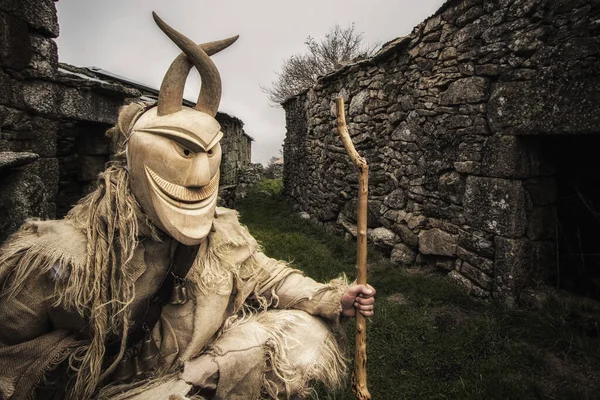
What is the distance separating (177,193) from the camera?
120 centimetres

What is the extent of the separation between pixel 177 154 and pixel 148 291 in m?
0.56

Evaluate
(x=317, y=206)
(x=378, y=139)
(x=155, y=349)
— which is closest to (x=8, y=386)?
(x=155, y=349)

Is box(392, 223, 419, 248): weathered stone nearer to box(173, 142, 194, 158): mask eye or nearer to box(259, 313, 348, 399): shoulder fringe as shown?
box(259, 313, 348, 399): shoulder fringe

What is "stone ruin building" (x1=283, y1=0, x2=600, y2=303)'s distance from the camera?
109 inches

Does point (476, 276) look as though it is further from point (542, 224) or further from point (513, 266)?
point (542, 224)

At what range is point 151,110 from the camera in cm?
130

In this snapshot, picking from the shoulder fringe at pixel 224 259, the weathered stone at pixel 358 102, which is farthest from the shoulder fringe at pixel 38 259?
the weathered stone at pixel 358 102

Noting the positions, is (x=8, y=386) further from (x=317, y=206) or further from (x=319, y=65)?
(x=319, y=65)

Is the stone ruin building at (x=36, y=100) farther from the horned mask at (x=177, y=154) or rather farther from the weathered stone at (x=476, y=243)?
the weathered stone at (x=476, y=243)

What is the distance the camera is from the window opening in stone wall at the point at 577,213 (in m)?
3.18

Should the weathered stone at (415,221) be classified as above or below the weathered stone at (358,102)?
below

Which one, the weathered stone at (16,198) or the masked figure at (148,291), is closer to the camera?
the masked figure at (148,291)

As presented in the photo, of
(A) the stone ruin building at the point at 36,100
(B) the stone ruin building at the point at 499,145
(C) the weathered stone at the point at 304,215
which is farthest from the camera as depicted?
(C) the weathered stone at the point at 304,215

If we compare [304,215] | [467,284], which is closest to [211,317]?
[467,284]
